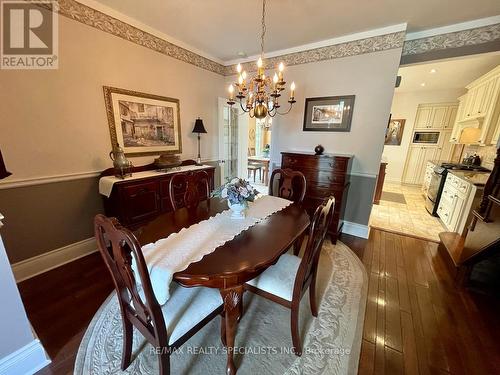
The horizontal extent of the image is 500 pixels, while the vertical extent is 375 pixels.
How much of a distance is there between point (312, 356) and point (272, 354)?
265mm

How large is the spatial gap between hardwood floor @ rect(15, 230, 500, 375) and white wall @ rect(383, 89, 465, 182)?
4.85m

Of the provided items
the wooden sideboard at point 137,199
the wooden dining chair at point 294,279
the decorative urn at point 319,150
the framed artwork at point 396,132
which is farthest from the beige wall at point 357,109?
the framed artwork at point 396,132

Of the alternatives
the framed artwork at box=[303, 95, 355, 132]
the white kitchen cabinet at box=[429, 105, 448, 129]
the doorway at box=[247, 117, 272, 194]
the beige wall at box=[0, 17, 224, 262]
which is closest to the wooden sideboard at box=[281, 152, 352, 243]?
the framed artwork at box=[303, 95, 355, 132]

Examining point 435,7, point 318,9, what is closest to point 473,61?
point 435,7

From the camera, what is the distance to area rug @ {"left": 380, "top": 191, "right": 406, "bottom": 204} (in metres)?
4.86

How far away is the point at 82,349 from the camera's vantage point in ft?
4.51

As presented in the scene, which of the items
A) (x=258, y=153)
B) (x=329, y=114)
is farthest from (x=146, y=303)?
(x=258, y=153)

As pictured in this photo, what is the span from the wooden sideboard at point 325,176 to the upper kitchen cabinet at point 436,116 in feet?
16.1

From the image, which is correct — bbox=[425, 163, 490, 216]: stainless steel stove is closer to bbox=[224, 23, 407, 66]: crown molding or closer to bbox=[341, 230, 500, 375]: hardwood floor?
bbox=[341, 230, 500, 375]: hardwood floor

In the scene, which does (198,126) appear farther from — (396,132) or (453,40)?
(396,132)

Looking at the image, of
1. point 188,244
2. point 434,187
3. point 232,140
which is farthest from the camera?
point 232,140

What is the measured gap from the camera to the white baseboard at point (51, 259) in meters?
1.98

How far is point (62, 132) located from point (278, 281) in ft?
8.24

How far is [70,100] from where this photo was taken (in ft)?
6.89
